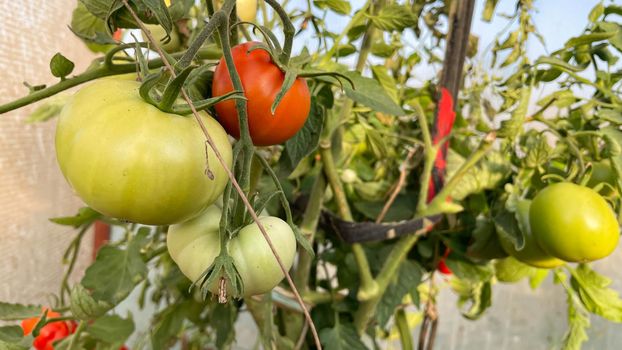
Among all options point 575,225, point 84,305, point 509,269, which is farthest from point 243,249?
point 509,269

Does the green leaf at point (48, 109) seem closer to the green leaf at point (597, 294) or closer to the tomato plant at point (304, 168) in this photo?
the tomato plant at point (304, 168)

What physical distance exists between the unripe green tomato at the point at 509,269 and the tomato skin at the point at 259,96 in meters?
0.40

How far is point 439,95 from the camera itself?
417 mm

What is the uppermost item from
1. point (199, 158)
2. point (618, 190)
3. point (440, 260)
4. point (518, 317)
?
point (199, 158)

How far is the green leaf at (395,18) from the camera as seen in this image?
322 mm

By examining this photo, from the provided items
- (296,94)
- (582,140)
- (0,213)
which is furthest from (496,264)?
(0,213)

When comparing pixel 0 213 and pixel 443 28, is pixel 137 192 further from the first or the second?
pixel 443 28

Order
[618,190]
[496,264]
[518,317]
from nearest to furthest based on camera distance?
[618,190], [496,264], [518,317]

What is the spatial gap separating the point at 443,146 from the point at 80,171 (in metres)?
0.35

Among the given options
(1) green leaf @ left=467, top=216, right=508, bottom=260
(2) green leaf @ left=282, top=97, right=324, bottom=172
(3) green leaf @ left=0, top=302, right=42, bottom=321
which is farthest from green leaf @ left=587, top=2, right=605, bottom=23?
(3) green leaf @ left=0, top=302, right=42, bottom=321

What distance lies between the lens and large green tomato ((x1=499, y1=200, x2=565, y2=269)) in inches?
15.9

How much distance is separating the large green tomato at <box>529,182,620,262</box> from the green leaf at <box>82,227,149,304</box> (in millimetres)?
322

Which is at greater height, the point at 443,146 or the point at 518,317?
the point at 443,146

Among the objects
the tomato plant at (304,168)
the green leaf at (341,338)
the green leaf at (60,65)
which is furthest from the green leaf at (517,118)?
the green leaf at (60,65)
